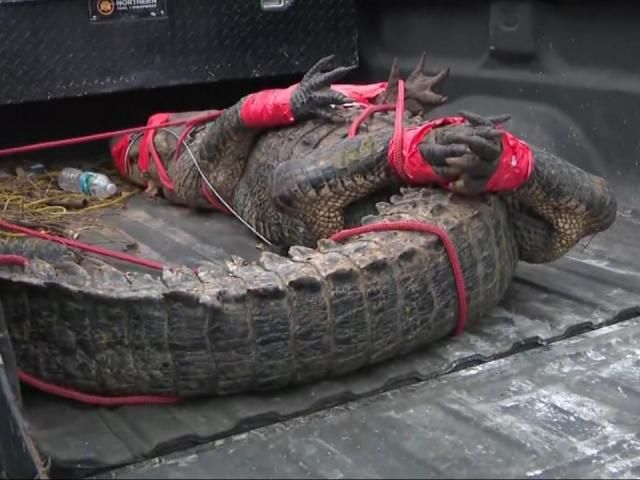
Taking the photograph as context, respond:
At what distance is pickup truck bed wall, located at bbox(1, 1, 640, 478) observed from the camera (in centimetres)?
169

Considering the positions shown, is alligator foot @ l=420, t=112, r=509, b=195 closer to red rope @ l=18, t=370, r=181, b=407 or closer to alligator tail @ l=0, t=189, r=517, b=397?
alligator tail @ l=0, t=189, r=517, b=397

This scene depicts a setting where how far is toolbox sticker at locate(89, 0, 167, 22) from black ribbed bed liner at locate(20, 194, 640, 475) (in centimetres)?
86

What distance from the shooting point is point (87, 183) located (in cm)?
363

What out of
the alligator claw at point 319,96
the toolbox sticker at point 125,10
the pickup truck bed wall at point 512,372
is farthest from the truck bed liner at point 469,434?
the toolbox sticker at point 125,10

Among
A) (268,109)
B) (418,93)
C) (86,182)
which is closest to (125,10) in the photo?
(86,182)

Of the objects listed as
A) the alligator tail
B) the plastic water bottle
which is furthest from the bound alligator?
the plastic water bottle

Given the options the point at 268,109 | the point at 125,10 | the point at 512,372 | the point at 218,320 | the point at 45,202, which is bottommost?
the point at 45,202

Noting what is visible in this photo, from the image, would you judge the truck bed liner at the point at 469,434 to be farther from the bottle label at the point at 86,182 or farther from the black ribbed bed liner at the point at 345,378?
the bottle label at the point at 86,182

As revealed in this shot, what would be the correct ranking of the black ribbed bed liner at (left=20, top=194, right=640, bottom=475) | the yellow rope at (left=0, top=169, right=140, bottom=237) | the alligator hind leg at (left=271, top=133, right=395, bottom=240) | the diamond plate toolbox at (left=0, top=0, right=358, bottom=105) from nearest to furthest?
the black ribbed bed liner at (left=20, top=194, right=640, bottom=475) → the alligator hind leg at (left=271, top=133, right=395, bottom=240) → the yellow rope at (left=0, top=169, right=140, bottom=237) → the diamond plate toolbox at (left=0, top=0, right=358, bottom=105)

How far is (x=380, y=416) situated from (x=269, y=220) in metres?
1.11

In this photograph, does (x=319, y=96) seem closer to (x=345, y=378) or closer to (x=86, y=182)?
(x=345, y=378)

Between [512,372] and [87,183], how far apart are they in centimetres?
203

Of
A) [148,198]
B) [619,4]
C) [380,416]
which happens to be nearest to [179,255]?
[148,198]

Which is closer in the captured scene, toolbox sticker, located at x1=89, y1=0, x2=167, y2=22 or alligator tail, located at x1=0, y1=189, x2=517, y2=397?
alligator tail, located at x1=0, y1=189, x2=517, y2=397
